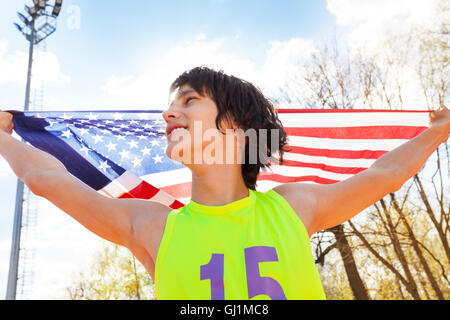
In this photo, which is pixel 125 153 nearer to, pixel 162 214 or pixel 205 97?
pixel 205 97

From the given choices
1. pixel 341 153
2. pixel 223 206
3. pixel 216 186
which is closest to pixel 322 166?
pixel 341 153

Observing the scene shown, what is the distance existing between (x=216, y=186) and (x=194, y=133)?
326 mm

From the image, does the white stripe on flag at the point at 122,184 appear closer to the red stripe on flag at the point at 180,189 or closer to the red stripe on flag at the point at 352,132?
the red stripe on flag at the point at 180,189

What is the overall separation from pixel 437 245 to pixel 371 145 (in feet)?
44.1

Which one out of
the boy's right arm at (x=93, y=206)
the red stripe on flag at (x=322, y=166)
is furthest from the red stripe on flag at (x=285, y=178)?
the boy's right arm at (x=93, y=206)

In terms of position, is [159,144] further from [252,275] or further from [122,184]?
[252,275]

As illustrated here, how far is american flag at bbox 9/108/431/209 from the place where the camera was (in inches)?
127

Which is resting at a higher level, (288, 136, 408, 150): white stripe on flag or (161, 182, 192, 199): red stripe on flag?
(288, 136, 408, 150): white stripe on flag

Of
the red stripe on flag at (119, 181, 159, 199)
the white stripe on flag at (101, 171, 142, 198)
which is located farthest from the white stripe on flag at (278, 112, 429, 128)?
the white stripe on flag at (101, 171, 142, 198)

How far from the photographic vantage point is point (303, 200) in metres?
1.96

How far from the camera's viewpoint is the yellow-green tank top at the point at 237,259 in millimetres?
1611

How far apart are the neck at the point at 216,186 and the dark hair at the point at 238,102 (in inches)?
6.7

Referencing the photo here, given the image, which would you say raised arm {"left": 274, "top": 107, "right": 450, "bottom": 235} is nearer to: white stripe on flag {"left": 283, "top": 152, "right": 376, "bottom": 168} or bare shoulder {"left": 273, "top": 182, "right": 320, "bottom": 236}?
bare shoulder {"left": 273, "top": 182, "right": 320, "bottom": 236}
